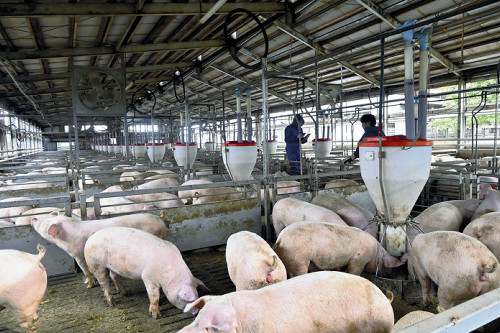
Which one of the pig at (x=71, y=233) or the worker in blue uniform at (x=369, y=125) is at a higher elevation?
the worker in blue uniform at (x=369, y=125)

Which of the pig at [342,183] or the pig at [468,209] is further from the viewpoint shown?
the pig at [342,183]

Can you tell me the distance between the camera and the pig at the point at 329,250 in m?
3.28

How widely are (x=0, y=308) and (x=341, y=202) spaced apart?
397 centimetres

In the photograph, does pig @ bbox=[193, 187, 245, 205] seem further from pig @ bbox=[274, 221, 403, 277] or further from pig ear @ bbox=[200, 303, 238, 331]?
pig ear @ bbox=[200, 303, 238, 331]

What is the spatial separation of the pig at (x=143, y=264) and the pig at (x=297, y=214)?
164 cm

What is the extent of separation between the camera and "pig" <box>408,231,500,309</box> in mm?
2617

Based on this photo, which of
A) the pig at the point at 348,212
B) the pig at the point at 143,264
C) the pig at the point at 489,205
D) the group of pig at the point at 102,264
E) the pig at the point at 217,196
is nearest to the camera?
the group of pig at the point at 102,264

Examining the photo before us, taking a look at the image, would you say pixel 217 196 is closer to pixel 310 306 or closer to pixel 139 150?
pixel 310 306

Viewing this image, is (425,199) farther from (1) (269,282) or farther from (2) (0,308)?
(2) (0,308)

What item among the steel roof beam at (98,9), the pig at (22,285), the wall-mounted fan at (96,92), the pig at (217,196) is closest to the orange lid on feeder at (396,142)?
the pig at (217,196)

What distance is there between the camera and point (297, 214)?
4434 mm

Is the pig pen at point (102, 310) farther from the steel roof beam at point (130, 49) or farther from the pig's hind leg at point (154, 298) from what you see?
the steel roof beam at point (130, 49)

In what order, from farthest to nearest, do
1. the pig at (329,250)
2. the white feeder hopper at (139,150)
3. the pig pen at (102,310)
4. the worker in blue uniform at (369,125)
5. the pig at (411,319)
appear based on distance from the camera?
the white feeder hopper at (139,150)
the worker in blue uniform at (369,125)
the pig at (329,250)
the pig pen at (102,310)
the pig at (411,319)

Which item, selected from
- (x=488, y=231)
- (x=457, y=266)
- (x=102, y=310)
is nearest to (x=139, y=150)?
(x=102, y=310)
